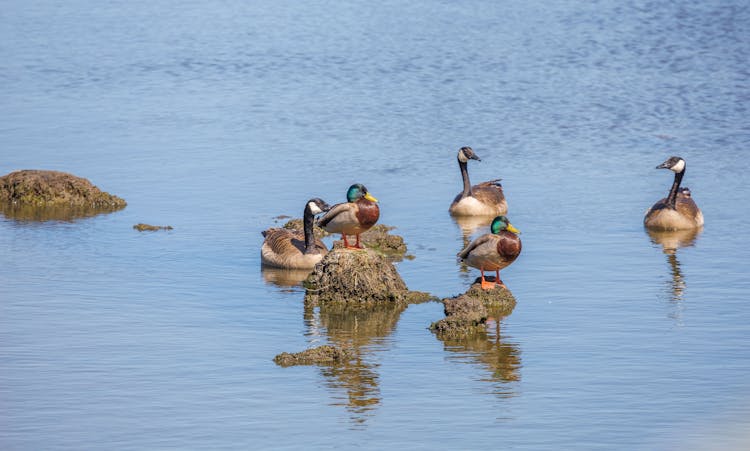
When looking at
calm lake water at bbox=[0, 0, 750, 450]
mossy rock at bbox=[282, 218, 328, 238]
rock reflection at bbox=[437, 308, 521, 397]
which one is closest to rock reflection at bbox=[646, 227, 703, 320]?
calm lake water at bbox=[0, 0, 750, 450]

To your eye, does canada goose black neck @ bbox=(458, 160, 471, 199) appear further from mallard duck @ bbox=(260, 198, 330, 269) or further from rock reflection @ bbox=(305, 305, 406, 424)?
rock reflection @ bbox=(305, 305, 406, 424)

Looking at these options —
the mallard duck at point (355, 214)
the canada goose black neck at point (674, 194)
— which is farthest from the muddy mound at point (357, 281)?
the canada goose black neck at point (674, 194)

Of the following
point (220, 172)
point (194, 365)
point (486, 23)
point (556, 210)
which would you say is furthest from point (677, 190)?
point (486, 23)

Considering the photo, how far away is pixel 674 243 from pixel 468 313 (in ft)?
23.1

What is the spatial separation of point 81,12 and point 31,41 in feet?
23.1

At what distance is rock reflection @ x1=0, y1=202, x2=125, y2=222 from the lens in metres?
25.1

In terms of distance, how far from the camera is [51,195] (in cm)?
2600

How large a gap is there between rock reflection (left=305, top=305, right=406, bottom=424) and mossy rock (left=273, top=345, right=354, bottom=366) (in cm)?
12

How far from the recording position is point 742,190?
27.7 metres

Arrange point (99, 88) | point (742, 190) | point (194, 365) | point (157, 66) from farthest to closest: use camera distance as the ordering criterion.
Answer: point (157, 66), point (99, 88), point (742, 190), point (194, 365)

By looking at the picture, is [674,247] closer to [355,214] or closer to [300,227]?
[355,214]

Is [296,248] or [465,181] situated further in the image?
[465,181]

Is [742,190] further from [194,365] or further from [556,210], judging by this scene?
[194,365]

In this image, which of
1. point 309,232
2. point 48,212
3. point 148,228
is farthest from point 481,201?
point 48,212
